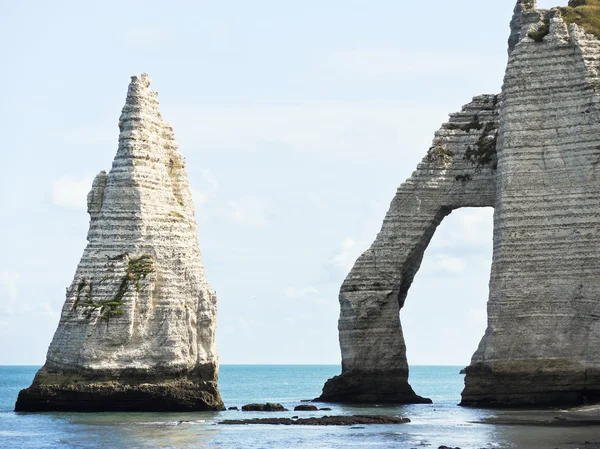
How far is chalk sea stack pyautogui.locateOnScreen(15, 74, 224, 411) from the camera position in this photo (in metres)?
62.0

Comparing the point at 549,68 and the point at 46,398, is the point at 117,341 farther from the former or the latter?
the point at 549,68

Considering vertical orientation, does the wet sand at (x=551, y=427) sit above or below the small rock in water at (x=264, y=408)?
below

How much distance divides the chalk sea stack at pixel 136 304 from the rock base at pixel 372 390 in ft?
38.9

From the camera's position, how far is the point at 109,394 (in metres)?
61.7

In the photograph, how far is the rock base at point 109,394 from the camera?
61.7 m

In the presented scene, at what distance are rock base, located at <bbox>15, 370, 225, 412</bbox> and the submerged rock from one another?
11.7 feet

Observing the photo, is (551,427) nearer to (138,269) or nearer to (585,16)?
(138,269)

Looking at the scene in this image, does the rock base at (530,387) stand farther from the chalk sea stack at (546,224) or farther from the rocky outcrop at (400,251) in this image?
the rocky outcrop at (400,251)

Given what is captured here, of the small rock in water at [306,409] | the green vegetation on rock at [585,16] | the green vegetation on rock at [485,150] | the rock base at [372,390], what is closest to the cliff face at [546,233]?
the green vegetation on rock at [585,16]

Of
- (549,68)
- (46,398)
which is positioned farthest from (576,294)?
(46,398)

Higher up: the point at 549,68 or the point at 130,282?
the point at 549,68

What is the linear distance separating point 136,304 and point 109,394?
3575mm

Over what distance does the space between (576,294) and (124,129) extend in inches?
742

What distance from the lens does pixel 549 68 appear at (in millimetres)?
67938
